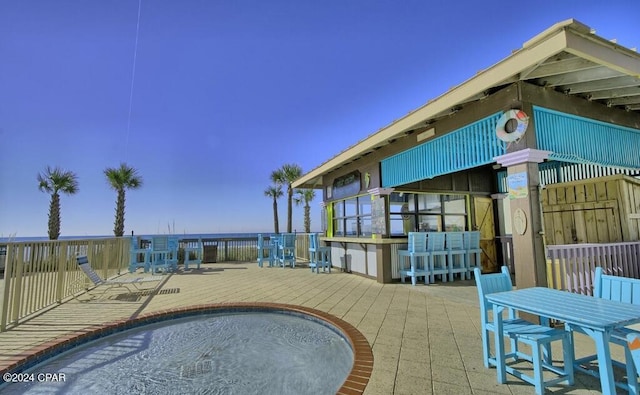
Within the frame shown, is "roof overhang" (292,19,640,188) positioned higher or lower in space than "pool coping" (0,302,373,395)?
higher

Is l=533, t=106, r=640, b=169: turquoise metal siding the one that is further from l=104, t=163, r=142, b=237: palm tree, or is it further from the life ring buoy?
l=104, t=163, r=142, b=237: palm tree

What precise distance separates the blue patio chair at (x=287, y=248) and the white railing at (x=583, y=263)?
7.03m

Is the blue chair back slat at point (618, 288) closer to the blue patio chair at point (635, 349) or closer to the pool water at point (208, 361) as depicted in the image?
the blue patio chair at point (635, 349)

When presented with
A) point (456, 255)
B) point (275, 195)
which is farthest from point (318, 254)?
point (275, 195)

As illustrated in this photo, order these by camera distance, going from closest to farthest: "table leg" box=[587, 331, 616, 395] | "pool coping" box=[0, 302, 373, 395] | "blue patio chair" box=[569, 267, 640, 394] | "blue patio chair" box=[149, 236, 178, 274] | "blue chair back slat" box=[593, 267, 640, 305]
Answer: "table leg" box=[587, 331, 616, 395], "blue patio chair" box=[569, 267, 640, 394], "blue chair back slat" box=[593, 267, 640, 305], "pool coping" box=[0, 302, 373, 395], "blue patio chair" box=[149, 236, 178, 274]

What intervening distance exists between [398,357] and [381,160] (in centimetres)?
477

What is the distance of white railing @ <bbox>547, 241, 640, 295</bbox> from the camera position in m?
3.74

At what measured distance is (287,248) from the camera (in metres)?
9.58

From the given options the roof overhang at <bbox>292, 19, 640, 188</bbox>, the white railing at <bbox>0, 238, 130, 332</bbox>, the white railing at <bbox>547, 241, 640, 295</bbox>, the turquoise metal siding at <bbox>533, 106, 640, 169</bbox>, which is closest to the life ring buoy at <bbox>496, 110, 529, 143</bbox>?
the turquoise metal siding at <bbox>533, 106, 640, 169</bbox>

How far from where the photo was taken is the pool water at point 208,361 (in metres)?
2.46

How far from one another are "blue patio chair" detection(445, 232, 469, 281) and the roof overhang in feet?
10.0

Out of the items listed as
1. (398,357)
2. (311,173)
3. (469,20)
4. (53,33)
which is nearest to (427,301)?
(398,357)
